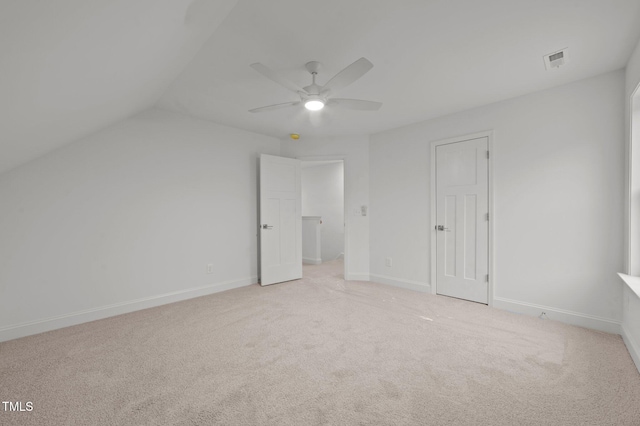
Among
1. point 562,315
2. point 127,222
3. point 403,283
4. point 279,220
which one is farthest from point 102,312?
point 562,315

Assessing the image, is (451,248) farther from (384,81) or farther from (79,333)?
(79,333)

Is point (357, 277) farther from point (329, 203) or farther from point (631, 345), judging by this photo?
point (631, 345)

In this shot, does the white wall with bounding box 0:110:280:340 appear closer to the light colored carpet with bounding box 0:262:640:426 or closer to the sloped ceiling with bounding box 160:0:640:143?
the light colored carpet with bounding box 0:262:640:426

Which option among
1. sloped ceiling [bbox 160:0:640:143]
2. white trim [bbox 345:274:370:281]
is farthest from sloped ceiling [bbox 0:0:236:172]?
white trim [bbox 345:274:370:281]

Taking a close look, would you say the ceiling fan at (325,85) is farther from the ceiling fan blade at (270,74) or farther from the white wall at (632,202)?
the white wall at (632,202)

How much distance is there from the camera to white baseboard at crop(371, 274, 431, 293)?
3836 millimetres

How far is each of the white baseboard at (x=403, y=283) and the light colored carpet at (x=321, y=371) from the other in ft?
2.58

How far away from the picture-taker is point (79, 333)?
256 cm

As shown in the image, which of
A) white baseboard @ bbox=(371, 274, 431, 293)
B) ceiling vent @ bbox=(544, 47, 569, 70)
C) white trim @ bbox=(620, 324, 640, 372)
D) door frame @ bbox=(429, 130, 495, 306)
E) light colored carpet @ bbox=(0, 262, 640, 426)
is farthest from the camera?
white baseboard @ bbox=(371, 274, 431, 293)

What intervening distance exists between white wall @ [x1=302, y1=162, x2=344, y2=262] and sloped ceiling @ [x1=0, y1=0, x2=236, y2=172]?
15.6 ft

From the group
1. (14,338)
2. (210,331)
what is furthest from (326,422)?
(14,338)

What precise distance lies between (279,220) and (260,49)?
2708 mm

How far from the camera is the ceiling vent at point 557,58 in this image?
2170 millimetres

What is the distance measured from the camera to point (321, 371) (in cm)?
192
